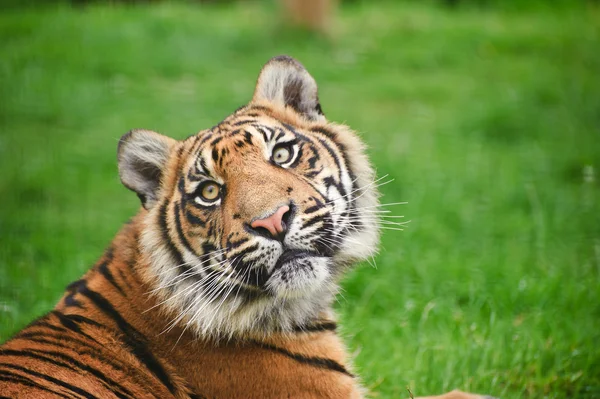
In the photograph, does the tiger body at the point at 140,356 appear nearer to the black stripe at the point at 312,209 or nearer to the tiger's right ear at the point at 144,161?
the tiger's right ear at the point at 144,161

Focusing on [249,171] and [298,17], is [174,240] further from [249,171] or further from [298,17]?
[298,17]

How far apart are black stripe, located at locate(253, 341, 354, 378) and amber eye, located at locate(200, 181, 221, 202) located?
57 centimetres

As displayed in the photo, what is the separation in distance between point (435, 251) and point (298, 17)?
255 inches

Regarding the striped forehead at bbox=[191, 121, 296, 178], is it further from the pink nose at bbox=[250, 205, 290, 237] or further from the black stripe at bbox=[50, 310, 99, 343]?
the black stripe at bbox=[50, 310, 99, 343]

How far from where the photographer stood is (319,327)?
2.91m

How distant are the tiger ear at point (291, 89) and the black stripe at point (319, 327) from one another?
0.88 metres

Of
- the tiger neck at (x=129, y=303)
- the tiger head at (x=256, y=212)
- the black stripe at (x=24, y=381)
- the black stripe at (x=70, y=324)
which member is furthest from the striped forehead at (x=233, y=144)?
the black stripe at (x=24, y=381)

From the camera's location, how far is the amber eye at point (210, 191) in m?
2.80

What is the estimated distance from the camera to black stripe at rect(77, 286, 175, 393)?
2.62 m

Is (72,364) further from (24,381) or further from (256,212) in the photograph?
(256,212)

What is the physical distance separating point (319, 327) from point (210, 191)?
68 cm

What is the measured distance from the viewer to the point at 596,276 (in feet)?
14.3

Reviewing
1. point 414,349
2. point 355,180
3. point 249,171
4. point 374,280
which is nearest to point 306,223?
point 249,171

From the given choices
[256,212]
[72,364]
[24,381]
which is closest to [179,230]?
[256,212]
